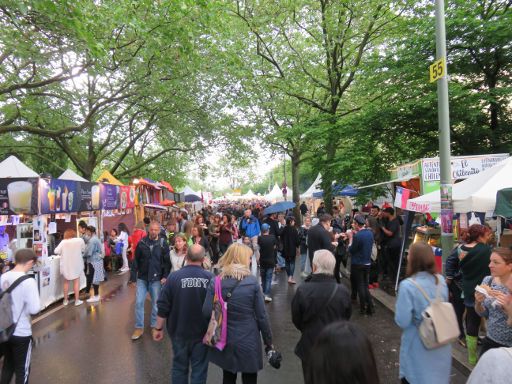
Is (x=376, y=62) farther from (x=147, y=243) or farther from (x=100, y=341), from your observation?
(x=100, y=341)

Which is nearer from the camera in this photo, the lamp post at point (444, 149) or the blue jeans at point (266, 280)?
the lamp post at point (444, 149)

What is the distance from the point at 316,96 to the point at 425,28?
12.5 m

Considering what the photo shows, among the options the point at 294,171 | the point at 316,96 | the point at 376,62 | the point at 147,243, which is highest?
the point at 316,96

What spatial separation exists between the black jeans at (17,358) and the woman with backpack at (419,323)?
11.9 feet

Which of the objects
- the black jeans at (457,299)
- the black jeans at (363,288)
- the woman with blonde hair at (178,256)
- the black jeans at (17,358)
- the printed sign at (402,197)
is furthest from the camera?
the printed sign at (402,197)

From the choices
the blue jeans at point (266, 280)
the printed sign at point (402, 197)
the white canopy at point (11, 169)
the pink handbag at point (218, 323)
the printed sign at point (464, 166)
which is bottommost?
the blue jeans at point (266, 280)

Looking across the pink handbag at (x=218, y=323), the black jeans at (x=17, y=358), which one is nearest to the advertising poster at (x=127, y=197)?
the black jeans at (x=17, y=358)

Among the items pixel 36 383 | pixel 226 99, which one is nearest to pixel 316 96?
pixel 226 99

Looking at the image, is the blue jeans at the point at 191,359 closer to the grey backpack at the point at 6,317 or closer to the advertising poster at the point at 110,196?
the grey backpack at the point at 6,317

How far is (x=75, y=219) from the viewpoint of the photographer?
11398 mm

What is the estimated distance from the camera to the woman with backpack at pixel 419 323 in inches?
122

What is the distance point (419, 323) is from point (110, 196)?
37.7 feet

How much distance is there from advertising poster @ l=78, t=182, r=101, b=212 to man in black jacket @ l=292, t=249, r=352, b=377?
8.36 m

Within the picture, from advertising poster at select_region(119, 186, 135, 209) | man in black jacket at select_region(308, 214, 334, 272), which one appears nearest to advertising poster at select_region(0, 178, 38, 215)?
man in black jacket at select_region(308, 214, 334, 272)
